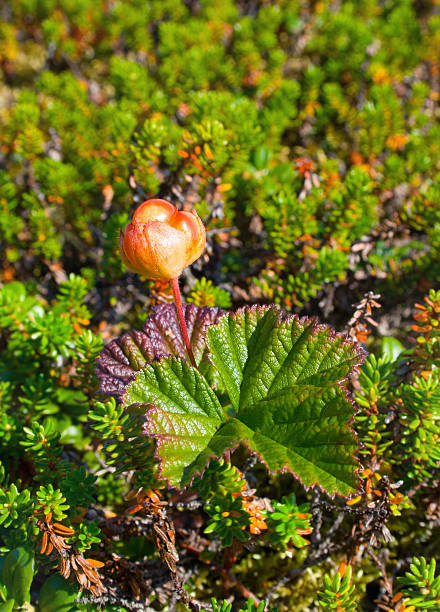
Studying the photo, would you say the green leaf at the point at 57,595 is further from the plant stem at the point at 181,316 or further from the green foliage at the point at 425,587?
the green foliage at the point at 425,587

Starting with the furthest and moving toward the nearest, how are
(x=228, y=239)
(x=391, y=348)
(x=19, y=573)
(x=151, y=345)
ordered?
(x=228, y=239)
(x=391, y=348)
(x=151, y=345)
(x=19, y=573)

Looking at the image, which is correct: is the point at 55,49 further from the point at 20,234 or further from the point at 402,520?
the point at 402,520

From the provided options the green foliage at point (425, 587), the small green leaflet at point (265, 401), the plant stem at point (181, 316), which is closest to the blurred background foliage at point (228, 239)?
the green foliage at point (425, 587)

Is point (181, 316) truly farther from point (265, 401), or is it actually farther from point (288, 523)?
point (288, 523)

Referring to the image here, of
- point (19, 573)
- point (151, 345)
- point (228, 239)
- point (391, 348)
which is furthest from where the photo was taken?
point (228, 239)

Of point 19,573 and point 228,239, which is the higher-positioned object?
point 228,239

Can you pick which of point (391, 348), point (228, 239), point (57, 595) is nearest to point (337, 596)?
point (57, 595)

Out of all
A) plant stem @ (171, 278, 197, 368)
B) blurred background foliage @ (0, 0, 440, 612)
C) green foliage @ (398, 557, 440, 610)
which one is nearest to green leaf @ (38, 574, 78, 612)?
blurred background foliage @ (0, 0, 440, 612)

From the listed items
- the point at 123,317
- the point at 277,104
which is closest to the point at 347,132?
the point at 277,104
